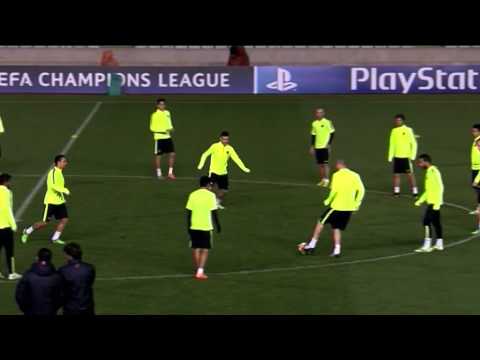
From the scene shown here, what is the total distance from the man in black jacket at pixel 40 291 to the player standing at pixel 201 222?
5.98 m

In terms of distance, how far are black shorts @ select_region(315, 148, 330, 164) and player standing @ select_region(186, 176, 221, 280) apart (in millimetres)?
11071

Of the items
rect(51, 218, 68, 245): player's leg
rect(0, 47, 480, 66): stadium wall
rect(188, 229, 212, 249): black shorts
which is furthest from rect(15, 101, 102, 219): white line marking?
rect(0, 47, 480, 66): stadium wall

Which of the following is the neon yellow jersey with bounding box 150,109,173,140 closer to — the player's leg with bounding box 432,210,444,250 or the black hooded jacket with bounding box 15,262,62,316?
the player's leg with bounding box 432,210,444,250

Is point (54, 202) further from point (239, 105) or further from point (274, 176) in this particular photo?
point (239, 105)

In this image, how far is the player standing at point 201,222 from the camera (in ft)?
78.8

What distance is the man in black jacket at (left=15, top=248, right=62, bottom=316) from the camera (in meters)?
18.2

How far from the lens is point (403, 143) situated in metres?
33.1

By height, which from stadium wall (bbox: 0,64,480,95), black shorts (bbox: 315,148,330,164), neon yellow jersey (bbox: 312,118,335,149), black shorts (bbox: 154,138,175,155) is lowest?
black shorts (bbox: 315,148,330,164)

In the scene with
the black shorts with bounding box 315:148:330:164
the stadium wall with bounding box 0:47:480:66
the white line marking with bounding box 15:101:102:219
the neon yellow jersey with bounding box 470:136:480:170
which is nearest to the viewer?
the neon yellow jersey with bounding box 470:136:480:170

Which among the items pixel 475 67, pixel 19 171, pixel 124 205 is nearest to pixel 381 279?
pixel 124 205

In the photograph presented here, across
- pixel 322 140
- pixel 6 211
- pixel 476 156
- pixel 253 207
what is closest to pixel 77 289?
pixel 6 211

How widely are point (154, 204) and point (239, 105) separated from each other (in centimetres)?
1973

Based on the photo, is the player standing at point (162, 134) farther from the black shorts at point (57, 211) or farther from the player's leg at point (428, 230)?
the player's leg at point (428, 230)

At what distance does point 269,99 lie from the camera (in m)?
52.9
